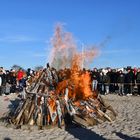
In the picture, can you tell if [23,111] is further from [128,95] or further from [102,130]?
[128,95]

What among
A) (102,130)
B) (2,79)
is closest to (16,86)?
(2,79)

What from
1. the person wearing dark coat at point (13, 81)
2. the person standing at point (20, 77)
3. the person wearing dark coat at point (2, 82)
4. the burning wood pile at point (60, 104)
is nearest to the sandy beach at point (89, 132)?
the burning wood pile at point (60, 104)

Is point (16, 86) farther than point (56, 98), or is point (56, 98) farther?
point (16, 86)

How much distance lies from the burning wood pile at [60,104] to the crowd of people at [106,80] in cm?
855

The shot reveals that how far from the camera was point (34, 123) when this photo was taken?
17.0m

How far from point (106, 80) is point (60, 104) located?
39.0 ft

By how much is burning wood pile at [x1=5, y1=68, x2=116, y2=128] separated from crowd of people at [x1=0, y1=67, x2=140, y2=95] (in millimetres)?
8550

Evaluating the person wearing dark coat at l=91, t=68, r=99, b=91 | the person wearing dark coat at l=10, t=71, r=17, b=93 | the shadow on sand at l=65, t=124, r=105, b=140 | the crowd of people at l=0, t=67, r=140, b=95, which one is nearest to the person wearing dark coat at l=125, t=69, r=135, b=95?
the crowd of people at l=0, t=67, r=140, b=95

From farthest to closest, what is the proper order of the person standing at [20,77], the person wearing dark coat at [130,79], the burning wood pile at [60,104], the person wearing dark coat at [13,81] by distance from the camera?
the person wearing dark coat at [13,81], the person standing at [20,77], the person wearing dark coat at [130,79], the burning wood pile at [60,104]

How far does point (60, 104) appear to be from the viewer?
58.0 feet

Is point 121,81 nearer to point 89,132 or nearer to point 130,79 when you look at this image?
point 130,79

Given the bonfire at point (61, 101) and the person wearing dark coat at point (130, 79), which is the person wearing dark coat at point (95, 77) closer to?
the person wearing dark coat at point (130, 79)

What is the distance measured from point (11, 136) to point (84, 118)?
127 inches

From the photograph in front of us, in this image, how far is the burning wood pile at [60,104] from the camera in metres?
17.1
